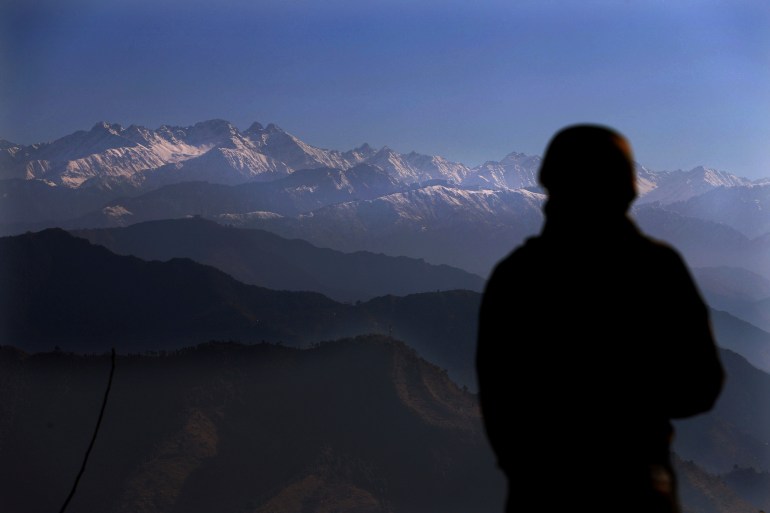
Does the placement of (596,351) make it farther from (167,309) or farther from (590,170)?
(167,309)

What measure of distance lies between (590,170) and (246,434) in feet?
304

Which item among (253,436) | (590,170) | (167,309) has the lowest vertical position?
(167,309)

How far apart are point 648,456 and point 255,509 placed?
83.0m

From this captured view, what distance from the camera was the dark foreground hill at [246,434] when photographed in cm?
8606

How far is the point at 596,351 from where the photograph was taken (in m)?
4.36

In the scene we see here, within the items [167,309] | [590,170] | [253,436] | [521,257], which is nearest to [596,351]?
[521,257]

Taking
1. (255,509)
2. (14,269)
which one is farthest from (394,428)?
(14,269)

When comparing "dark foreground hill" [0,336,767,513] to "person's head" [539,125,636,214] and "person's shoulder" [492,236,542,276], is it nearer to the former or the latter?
"person's shoulder" [492,236,542,276]

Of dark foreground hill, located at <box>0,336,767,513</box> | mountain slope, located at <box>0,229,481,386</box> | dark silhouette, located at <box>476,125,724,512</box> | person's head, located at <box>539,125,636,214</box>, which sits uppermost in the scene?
person's head, located at <box>539,125,636,214</box>

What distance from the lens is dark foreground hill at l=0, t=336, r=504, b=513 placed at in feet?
282

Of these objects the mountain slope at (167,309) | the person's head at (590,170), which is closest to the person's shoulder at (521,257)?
the person's head at (590,170)

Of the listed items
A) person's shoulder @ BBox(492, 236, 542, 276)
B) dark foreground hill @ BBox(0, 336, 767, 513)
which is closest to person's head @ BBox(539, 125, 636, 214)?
person's shoulder @ BBox(492, 236, 542, 276)

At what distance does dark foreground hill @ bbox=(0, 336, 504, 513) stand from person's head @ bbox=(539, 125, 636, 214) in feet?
262

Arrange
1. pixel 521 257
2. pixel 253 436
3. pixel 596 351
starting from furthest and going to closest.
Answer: pixel 253 436 < pixel 521 257 < pixel 596 351
